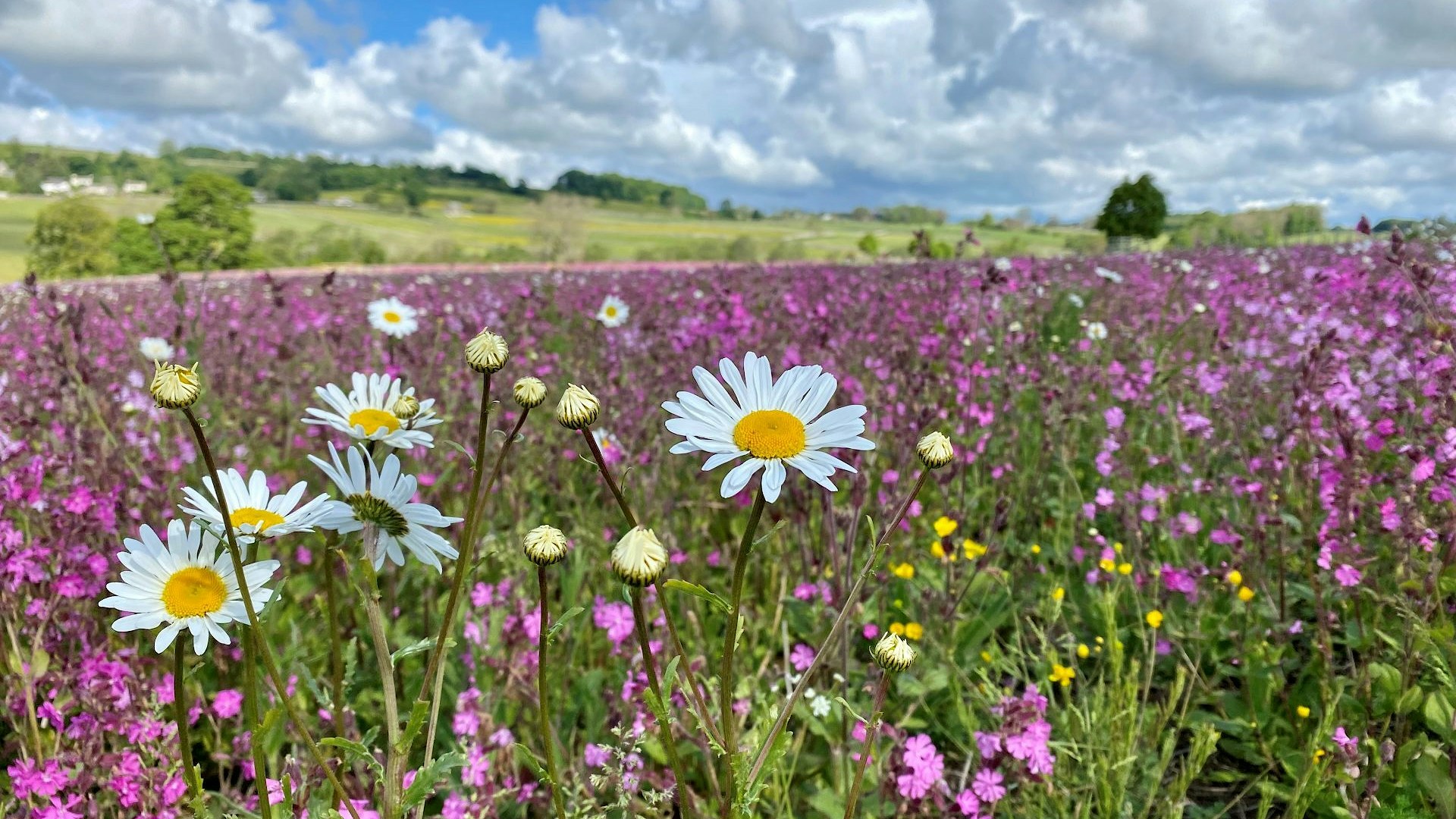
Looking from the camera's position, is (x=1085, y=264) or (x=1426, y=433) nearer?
(x=1426, y=433)

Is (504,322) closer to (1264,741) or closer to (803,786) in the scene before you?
(803,786)

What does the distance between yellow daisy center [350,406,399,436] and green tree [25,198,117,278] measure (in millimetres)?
37211

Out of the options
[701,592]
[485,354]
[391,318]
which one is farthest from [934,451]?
[391,318]

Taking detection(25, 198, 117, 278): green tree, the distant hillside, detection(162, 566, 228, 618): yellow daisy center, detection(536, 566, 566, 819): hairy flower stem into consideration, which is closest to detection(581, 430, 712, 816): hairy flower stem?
detection(536, 566, 566, 819): hairy flower stem

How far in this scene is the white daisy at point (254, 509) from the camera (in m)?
1.00

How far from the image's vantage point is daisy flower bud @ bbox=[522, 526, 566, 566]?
0.89m

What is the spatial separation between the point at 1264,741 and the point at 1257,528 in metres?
0.57

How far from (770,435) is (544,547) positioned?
0.31m

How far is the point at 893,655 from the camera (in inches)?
38.0

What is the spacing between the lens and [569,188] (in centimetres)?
10769

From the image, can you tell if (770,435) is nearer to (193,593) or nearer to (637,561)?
(637,561)

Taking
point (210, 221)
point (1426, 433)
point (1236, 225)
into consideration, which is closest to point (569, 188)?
point (210, 221)

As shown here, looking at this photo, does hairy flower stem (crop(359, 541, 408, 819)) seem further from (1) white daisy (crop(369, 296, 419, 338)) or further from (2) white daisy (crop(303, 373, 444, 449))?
(1) white daisy (crop(369, 296, 419, 338))

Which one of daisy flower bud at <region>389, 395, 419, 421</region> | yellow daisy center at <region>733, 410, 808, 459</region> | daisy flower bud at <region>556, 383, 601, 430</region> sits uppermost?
daisy flower bud at <region>556, 383, 601, 430</region>
